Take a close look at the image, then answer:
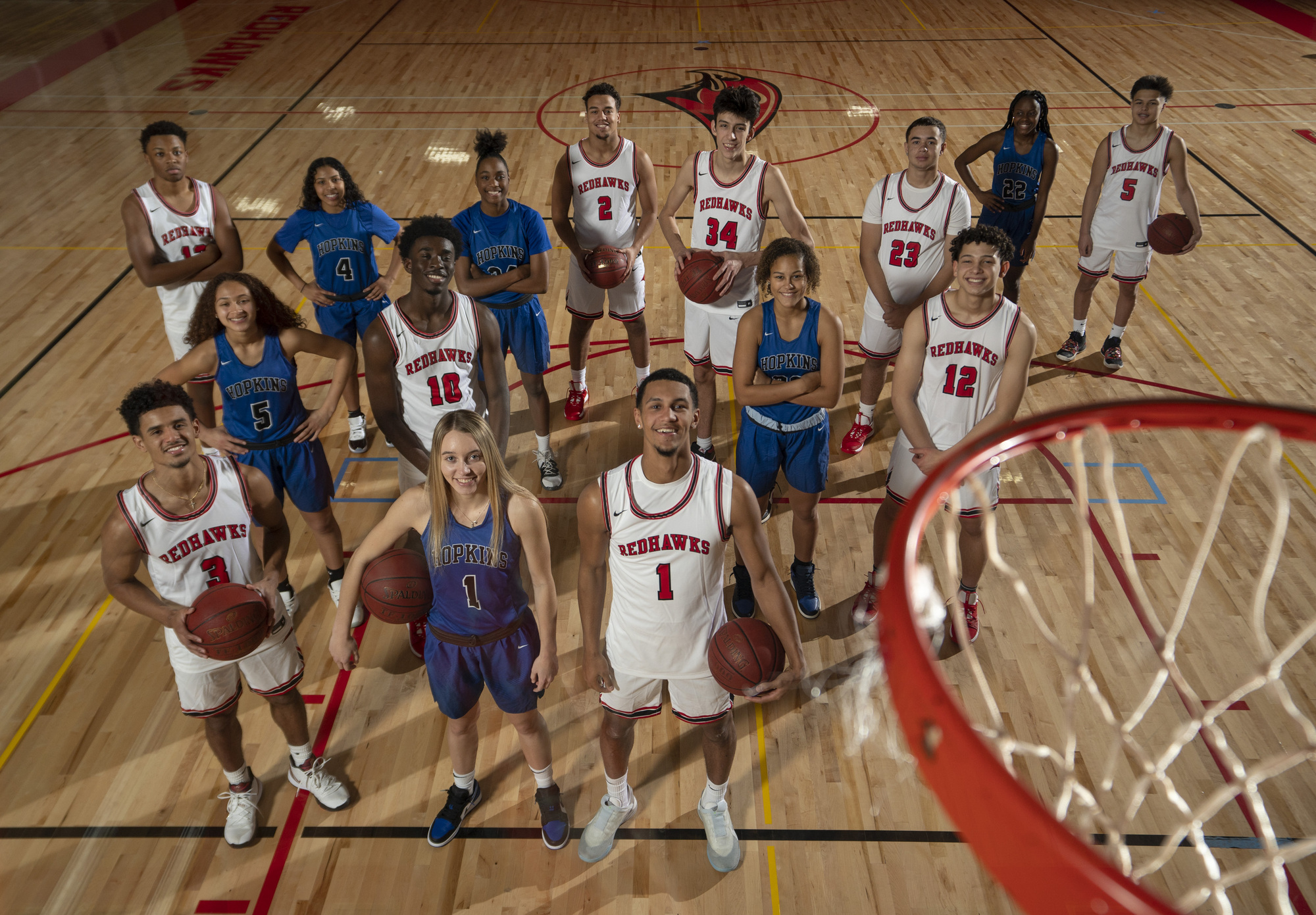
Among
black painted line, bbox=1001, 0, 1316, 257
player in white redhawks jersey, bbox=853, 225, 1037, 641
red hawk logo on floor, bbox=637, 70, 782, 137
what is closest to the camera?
player in white redhawks jersey, bbox=853, 225, 1037, 641

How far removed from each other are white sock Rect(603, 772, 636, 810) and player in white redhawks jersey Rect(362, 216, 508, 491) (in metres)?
1.67

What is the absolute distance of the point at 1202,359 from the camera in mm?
6648

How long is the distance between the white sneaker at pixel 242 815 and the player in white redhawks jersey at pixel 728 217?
3275 millimetres

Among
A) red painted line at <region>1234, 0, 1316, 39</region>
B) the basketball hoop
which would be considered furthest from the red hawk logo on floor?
red painted line at <region>1234, 0, 1316, 39</region>

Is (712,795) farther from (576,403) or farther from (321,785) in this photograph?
(576,403)

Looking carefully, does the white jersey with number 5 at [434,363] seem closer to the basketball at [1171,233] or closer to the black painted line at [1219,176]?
the basketball at [1171,233]

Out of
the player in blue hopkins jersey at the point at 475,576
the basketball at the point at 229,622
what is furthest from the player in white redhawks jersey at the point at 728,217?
the basketball at the point at 229,622

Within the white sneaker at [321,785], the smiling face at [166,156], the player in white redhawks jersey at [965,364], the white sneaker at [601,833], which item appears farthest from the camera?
the smiling face at [166,156]

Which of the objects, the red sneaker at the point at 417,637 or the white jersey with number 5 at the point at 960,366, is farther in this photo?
the red sneaker at the point at 417,637

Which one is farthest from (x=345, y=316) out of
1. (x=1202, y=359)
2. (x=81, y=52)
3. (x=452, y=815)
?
(x=81, y=52)

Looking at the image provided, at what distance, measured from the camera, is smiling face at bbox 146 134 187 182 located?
5086 mm

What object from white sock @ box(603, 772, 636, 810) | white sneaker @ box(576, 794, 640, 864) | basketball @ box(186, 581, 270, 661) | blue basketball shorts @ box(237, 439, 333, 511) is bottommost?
white sneaker @ box(576, 794, 640, 864)

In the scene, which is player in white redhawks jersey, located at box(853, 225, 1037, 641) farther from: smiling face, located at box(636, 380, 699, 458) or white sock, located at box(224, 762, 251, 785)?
white sock, located at box(224, 762, 251, 785)

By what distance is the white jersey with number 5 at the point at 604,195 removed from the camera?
550 cm
